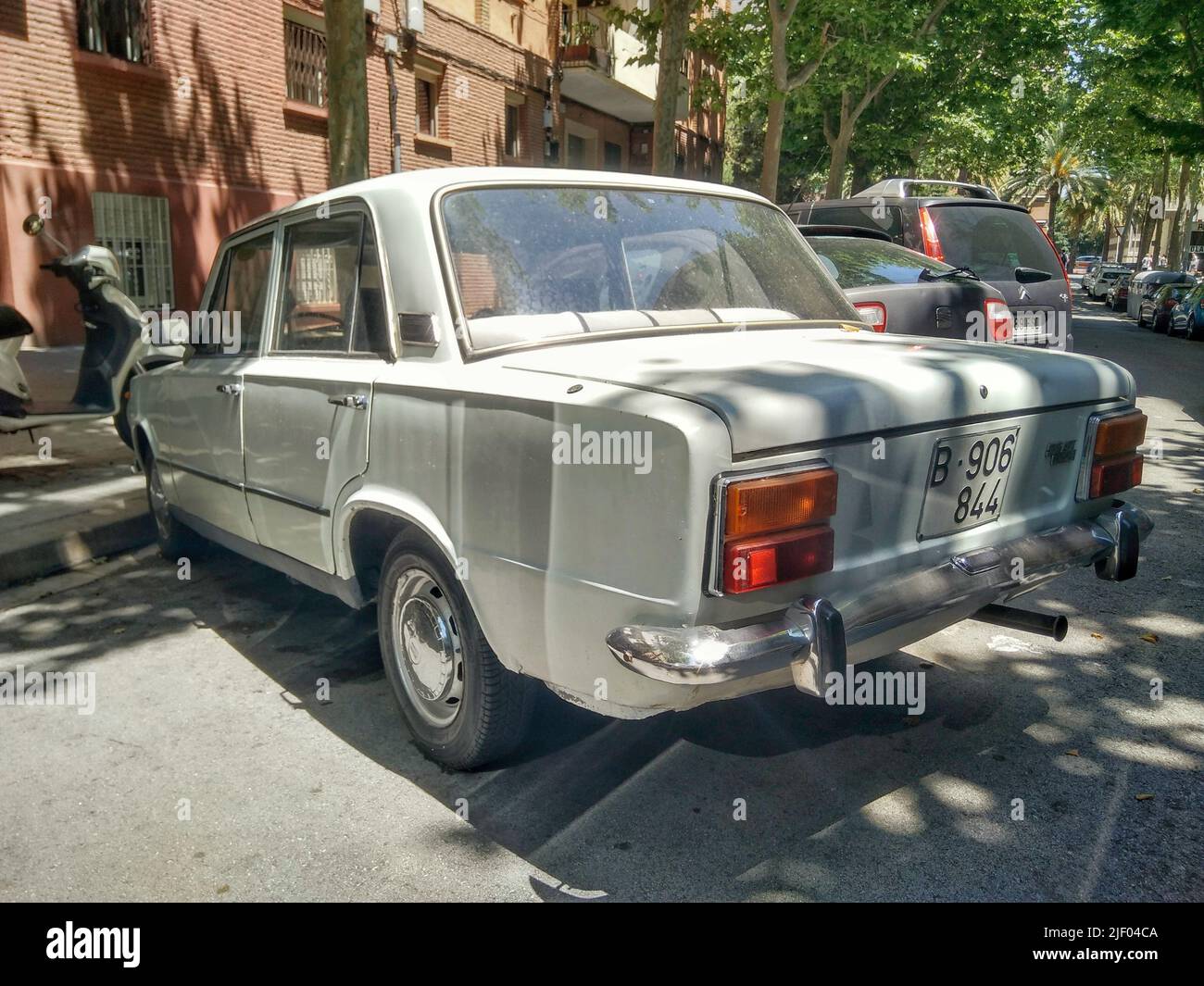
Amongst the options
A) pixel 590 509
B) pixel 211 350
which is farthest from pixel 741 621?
pixel 211 350

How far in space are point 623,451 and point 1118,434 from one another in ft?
6.30

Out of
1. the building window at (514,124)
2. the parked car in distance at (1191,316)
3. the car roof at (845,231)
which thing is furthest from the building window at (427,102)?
the parked car in distance at (1191,316)

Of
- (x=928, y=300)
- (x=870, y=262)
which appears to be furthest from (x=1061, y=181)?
(x=928, y=300)

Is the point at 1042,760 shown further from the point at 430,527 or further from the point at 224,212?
the point at 224,212

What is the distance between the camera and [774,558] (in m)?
2.60

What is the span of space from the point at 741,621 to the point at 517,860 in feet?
3.13

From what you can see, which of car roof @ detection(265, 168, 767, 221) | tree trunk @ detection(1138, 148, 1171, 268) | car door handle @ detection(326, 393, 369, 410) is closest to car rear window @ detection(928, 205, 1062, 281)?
car roof @ detection(265, 168, 767, 221)

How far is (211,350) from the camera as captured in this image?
4.99 metres

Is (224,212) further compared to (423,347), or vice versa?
(224,212)

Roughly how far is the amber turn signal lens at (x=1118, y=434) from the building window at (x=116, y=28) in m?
13.7

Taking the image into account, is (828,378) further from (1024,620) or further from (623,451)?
(1024,620)

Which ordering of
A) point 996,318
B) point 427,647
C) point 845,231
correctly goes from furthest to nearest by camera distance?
point 845,231 < point 996,318 < point 427,647

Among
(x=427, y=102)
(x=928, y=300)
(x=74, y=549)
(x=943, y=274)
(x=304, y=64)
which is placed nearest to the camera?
(x=74, y=549)

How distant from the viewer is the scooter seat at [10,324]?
7.89 m
